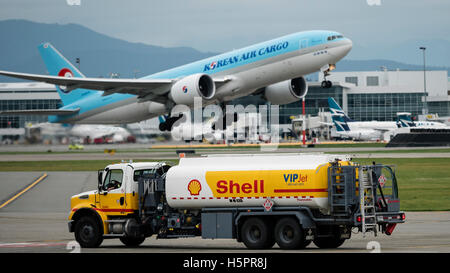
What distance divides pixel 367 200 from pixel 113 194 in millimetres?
6967

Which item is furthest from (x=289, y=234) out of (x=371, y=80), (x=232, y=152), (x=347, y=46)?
(x=371, y=80)

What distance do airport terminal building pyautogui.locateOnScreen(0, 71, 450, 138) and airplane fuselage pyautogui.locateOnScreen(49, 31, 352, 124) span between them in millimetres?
72262

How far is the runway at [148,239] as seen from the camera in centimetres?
1759

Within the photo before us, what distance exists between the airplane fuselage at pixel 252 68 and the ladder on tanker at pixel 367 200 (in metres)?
32.0

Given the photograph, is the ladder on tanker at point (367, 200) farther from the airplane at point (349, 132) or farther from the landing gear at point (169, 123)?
the airplane at point (349, 132)

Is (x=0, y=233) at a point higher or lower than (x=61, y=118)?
lower

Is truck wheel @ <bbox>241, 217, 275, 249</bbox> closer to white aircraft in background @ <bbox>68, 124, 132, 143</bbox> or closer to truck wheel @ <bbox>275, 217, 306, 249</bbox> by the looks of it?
truck wheel @ <bbox>275, 217, 306, 249</bbox>

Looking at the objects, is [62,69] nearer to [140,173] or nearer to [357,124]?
[140,173]

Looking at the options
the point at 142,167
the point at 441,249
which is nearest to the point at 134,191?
the point at 142,167

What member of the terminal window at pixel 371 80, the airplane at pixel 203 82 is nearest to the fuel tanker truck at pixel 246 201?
the airplane at pixel 203 82

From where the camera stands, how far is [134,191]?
19.5m

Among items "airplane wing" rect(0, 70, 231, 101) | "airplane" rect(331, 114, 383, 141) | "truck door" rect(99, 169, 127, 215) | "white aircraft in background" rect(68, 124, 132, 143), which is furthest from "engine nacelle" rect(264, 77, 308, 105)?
"airplane" rect(331, 114, 383, 141)
